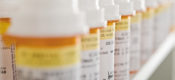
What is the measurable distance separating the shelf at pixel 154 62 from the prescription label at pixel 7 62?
296 mm

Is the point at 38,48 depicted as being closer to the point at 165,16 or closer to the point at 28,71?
the point at 28,71

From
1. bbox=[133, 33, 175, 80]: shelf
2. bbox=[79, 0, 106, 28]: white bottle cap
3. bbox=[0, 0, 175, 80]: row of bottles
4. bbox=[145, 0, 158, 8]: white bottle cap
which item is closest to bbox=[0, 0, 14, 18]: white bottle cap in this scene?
bbox=[0, 0, 175, 80]: row of bottles

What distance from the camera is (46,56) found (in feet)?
1.11

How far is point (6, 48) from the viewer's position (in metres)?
0.50

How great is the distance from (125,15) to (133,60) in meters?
0.22

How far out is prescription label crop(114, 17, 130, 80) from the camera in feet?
2.00

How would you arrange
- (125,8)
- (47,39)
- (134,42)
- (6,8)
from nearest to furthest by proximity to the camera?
(47,39), (6,8), (125,8), (134,42)

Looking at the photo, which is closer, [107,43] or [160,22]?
[107,43]

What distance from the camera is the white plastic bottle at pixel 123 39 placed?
23.6 inches

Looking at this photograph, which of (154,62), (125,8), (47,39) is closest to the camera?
(47,39)

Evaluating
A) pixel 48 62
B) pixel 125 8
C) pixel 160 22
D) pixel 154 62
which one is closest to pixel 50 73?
pixel 48 62

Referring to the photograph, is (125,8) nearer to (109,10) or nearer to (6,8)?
(109,10)

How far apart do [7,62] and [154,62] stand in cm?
51

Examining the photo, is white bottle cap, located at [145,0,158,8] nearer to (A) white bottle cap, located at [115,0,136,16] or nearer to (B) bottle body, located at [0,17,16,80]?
(A) white bottle cap, located at [115,0,136,16]
